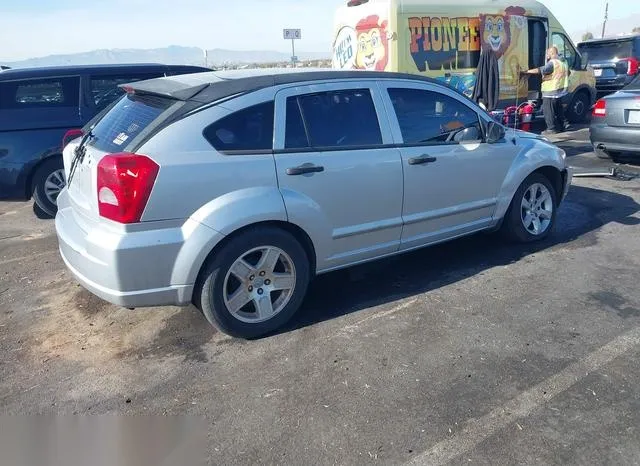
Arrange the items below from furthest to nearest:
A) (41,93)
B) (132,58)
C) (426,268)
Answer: (132,58) → (41,93) → (426,268)

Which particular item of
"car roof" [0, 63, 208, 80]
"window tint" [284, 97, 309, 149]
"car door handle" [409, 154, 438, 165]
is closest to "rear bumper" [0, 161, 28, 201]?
"car roof" [0, 63, 208, 80]

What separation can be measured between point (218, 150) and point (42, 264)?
2.79 metres

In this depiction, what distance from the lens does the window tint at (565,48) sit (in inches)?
466

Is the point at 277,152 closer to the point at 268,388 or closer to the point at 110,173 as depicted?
the point at 110,173

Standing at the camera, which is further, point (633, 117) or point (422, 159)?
point (633, 117)

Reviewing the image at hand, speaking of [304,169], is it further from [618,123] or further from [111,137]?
[618,123]

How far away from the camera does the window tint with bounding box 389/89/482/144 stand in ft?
13.9

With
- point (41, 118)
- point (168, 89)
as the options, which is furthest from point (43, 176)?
point (168, 89)

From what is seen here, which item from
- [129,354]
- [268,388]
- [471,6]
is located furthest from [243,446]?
[471,6]

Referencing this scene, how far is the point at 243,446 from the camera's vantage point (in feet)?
8.79

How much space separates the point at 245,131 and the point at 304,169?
0.46 meters

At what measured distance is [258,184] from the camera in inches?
137

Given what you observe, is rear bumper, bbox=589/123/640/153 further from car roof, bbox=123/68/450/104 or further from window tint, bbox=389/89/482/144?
car roof, bbox=123/68/450/104

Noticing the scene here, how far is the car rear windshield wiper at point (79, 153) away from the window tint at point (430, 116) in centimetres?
224
